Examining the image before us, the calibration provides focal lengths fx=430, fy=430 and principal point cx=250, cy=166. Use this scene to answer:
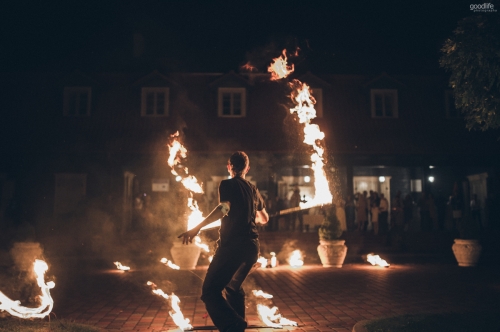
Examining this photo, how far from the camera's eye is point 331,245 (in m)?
12.6

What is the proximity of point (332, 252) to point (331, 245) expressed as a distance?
203mm

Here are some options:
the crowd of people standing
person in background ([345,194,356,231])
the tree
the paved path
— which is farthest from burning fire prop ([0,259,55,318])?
person in background ([345,194,356,231])

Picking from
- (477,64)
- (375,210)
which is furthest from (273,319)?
(375,210)

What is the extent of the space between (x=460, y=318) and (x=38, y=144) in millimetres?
18108

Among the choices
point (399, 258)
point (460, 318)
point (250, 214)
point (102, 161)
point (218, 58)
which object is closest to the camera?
point (250, 214)

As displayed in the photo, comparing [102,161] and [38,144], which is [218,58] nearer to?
[102,161]

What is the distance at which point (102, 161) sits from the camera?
1959 centimetres

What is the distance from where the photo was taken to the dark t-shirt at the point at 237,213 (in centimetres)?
426

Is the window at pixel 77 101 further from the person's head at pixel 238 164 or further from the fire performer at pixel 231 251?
the fire performer at pixel 231 251

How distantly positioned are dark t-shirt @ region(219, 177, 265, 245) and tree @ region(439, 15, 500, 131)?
411cm

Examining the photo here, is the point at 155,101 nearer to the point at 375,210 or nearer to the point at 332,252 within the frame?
the point at 375,210

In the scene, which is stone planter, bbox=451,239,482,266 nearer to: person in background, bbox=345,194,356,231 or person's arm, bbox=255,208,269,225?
person in background, bbox=345,194,356,231

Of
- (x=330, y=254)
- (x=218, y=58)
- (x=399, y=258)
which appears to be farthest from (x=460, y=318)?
(x=218, y=58)

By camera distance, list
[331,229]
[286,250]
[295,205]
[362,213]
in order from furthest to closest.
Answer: [295,205]
[362,213]
[286,250]
[331,229]
